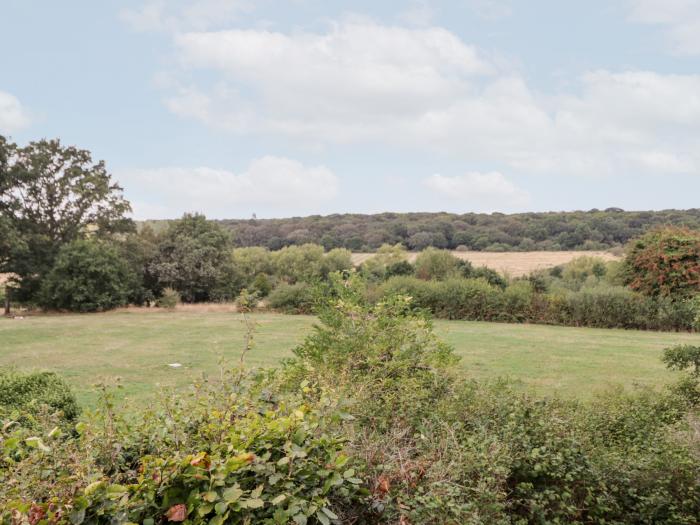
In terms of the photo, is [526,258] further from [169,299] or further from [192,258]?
[169,299]

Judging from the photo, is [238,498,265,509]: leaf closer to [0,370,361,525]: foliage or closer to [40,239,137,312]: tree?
[0,370,361,525]: foliage

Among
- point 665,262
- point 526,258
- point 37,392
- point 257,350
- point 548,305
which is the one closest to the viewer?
point 37,392

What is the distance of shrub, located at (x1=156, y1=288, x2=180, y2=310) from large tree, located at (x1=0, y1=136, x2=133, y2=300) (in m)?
5.17

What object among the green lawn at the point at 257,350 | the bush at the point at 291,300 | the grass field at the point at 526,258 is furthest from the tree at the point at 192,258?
the grass field at the point at 526,258

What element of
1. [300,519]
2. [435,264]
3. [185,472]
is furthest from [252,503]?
[435,264]

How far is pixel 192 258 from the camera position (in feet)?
97.7

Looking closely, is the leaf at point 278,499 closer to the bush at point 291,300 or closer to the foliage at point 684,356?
the foliage at point 684,356

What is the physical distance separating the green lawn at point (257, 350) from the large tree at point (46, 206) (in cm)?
675

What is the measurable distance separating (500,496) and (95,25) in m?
12.0

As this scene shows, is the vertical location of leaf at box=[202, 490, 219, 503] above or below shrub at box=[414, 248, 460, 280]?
above

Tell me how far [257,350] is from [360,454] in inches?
448

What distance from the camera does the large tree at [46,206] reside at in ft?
85.1

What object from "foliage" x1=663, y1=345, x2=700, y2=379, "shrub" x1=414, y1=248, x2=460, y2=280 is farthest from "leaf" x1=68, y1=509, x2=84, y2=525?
"shrub" x1=414, y1=248, x2=460, y2=280

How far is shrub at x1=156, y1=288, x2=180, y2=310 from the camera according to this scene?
90.5 feet
